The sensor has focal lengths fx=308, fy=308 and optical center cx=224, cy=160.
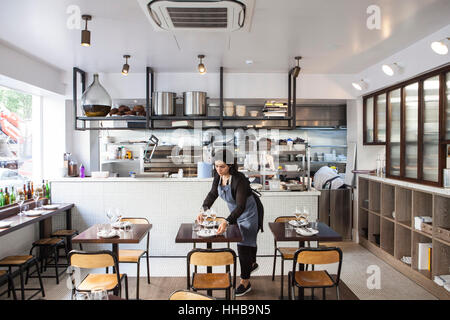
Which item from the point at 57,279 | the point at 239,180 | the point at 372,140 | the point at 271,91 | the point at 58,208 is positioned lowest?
the point at 57,279

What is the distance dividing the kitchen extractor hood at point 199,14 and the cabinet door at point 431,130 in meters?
2.43

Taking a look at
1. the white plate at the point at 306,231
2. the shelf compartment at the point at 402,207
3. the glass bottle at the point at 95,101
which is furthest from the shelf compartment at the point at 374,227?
the glass bottle at the point at 95,101

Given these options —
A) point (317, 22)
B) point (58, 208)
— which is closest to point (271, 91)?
point (317, 22)

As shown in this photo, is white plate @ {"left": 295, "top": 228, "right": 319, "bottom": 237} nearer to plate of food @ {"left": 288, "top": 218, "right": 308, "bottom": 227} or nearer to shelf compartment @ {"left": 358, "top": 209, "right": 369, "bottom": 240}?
plate of food @ {"left": 288, "top": 218, "right": 308, "bottom": 227}

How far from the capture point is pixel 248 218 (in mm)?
3258

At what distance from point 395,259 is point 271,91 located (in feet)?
9.72

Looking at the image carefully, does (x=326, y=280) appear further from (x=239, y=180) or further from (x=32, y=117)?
(x=32, y=117)

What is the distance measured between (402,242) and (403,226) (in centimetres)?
24

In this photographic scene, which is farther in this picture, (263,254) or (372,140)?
(372,140)

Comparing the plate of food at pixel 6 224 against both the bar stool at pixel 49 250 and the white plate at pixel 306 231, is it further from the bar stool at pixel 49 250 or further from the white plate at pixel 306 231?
the white plate at pixel 306 231

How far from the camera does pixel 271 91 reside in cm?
496

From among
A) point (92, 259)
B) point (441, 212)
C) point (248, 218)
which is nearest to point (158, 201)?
point (248, 218)

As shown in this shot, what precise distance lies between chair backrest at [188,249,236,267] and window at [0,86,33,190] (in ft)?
10.4

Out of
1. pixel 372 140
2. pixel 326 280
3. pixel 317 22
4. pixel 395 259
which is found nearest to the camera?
pixel 326 280
